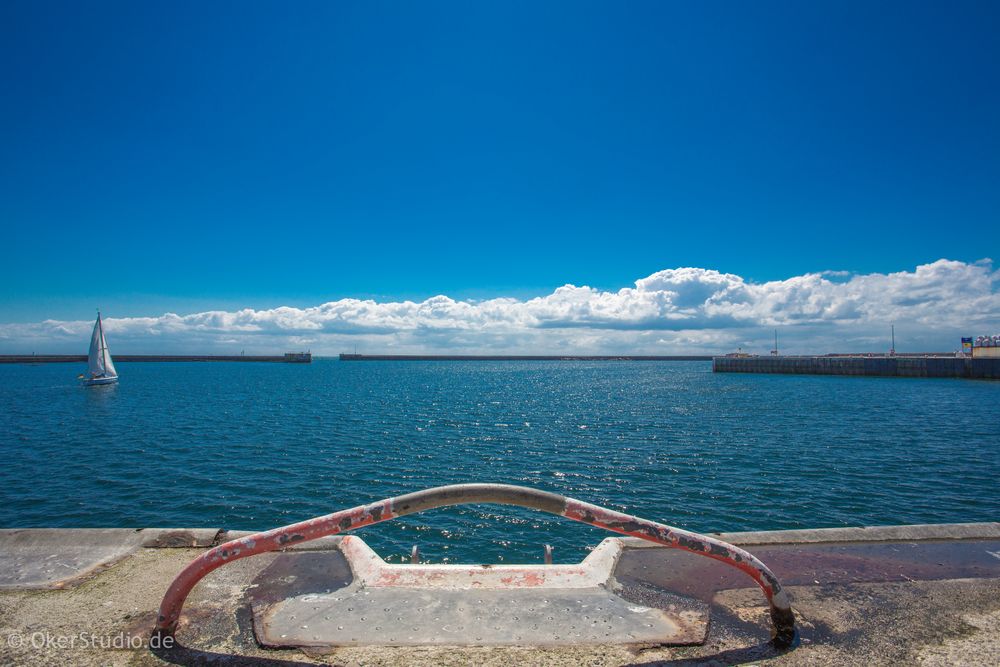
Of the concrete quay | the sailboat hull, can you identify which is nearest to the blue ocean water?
the concrete quay

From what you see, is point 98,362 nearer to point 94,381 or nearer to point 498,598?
point 94,381

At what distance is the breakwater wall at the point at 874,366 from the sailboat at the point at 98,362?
101 m

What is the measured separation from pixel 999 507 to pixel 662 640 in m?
16.2

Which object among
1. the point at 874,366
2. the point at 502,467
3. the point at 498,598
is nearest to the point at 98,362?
the point at 502,467

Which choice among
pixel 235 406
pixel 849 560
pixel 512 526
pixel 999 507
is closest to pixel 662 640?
pixel 849 560

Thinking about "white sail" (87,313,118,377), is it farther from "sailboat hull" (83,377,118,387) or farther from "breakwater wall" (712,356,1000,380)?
"breakwater wall" (712,356,1000,380)

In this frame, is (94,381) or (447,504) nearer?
(447,504)

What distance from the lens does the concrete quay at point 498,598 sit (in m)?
4.30

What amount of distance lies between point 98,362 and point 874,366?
10759 centimetres

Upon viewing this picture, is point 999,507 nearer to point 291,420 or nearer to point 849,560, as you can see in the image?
point 849,560

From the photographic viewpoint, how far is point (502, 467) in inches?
790

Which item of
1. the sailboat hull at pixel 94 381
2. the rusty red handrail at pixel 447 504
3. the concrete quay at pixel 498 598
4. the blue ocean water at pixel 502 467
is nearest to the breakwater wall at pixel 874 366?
the blue ocean water at pixel 502 467

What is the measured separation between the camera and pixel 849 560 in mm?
6254

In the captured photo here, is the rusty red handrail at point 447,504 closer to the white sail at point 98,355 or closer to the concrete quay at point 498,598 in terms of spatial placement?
the concrete quay at point 498,598
